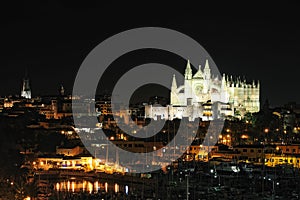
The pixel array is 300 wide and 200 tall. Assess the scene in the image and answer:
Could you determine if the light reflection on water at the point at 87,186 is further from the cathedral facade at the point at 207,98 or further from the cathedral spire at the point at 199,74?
the cathedral spire at the point at 199,74

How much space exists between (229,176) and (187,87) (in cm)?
2102

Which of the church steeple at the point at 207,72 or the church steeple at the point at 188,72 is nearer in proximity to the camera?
the church steeple at the point at 207,72

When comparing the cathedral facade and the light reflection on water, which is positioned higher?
the cathedral facade

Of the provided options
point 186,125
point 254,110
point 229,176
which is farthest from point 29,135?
point 254,110

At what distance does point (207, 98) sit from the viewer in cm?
3459

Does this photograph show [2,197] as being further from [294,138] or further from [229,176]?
[294,138]

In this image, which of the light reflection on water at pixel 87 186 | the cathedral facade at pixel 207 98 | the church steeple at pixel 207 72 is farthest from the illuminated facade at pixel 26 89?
the light reflection on water at pixel 87 186

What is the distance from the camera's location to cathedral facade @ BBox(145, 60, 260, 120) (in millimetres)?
32781

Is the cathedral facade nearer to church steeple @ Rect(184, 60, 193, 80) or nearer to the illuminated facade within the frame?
church steeple @ Rect(184, 60, 193, 80)

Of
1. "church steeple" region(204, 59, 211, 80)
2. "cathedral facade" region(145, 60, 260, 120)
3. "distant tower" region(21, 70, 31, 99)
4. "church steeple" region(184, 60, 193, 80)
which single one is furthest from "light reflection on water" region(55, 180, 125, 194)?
"distant tower" region(21, 70, 31, 99)

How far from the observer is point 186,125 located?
1102 inches

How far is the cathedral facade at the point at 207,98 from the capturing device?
108 feet

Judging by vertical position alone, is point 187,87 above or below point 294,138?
above

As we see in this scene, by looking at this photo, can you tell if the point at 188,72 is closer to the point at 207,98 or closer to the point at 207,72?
the point at 207,72
